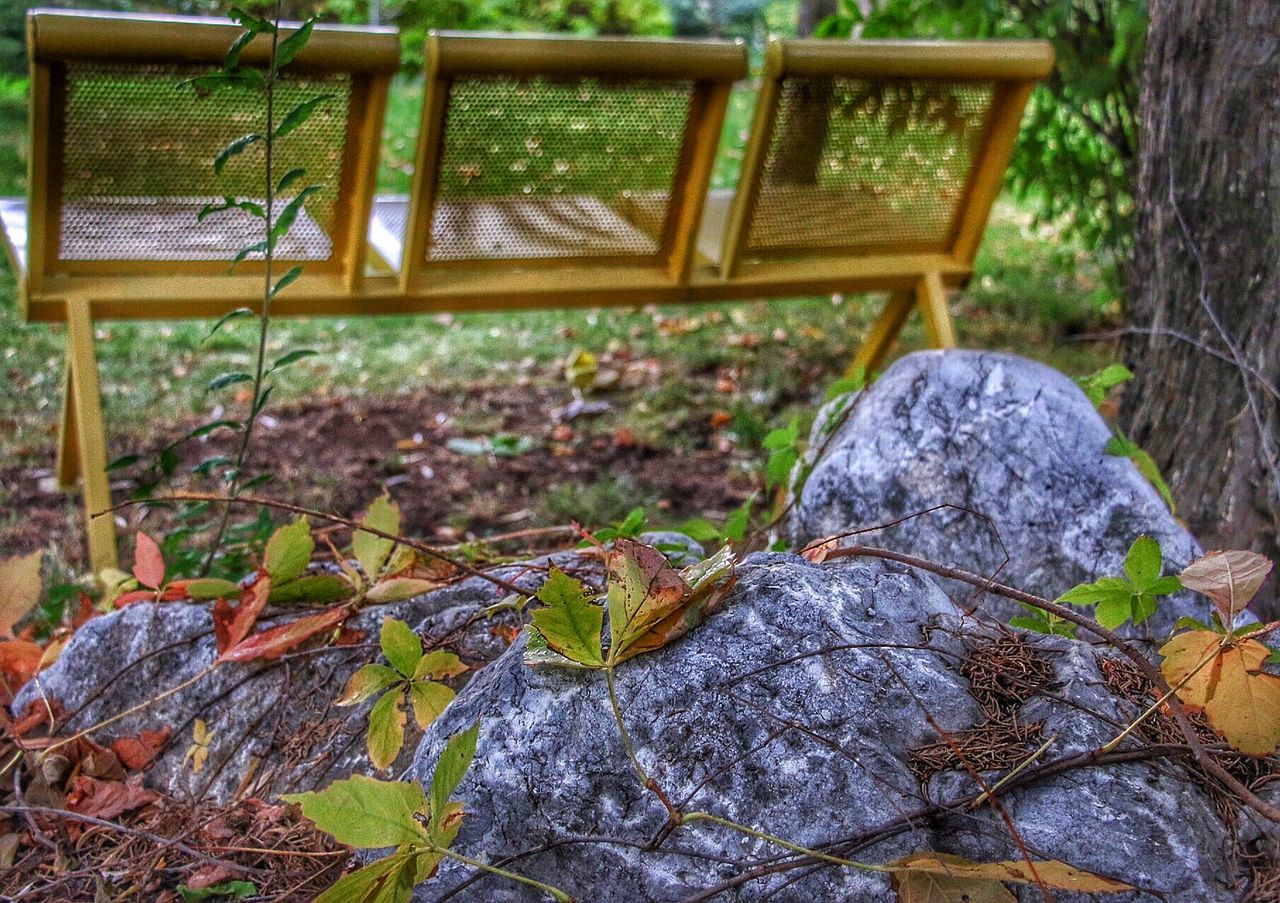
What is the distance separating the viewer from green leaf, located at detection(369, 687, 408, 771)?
1398 mm

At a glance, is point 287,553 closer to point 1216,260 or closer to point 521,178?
point 521,178

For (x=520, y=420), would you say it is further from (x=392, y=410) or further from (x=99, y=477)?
(x=99, y=477)

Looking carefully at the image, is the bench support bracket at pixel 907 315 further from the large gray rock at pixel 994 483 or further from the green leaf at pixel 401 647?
the green leaf at pixel 401 647

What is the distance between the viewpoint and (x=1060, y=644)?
1.38 meters

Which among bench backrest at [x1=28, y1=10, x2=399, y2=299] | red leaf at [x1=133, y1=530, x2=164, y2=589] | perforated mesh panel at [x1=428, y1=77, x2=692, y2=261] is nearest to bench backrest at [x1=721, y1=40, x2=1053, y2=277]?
perforated mesh panel at [x1=428, y1=77, x2=692, y2=261]

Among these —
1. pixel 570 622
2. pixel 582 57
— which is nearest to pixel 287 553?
pixel 570 622

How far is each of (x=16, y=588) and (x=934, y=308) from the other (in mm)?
2485

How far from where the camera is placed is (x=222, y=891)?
134cm

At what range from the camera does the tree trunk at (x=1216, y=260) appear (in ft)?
7.28

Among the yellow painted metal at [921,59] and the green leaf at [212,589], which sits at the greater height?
the yellow painted metal at [921,59]

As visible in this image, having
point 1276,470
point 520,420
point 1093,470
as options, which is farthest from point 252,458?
point 1276,470

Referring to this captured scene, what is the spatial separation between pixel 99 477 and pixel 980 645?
6.58ft

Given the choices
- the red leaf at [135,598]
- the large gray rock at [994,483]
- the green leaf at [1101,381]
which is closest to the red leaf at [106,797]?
the red leaf at [135,598]

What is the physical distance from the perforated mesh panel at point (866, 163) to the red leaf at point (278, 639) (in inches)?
73.9
